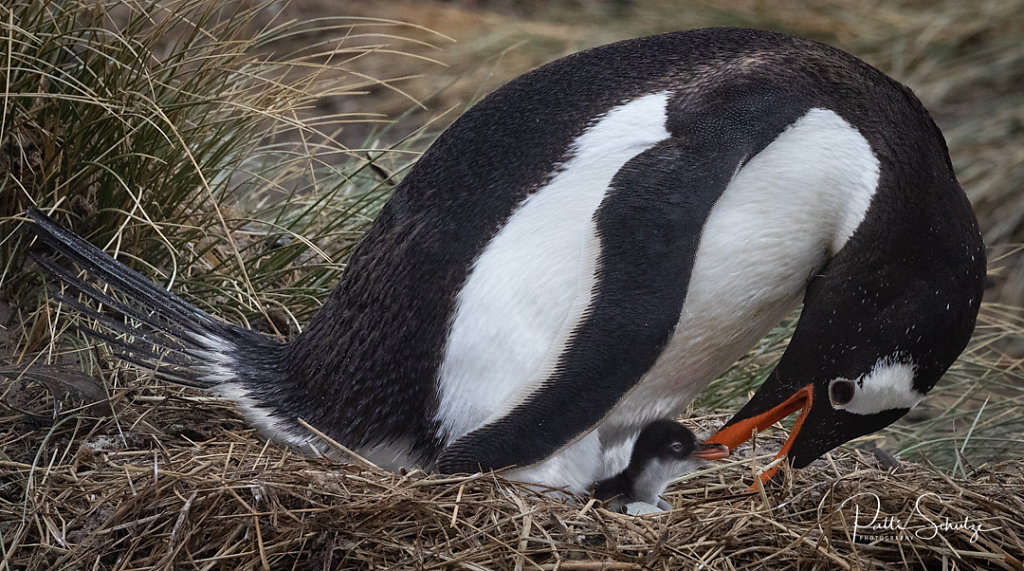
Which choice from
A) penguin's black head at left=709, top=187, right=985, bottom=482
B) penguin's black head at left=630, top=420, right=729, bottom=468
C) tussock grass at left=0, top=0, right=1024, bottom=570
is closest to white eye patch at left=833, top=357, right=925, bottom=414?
penguin's black head at left=709, top=187, right=985, bottom=482

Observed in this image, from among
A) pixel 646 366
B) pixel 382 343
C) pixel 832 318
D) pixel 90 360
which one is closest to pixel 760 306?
pixel 832 318

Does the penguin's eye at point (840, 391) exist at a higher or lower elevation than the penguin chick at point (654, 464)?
higher

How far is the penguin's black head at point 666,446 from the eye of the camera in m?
2.05

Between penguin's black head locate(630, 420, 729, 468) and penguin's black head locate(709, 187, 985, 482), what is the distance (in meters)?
0.21

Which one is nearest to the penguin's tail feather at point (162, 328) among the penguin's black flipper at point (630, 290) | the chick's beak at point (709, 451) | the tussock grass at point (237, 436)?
the tussock grass at point (237, 436)

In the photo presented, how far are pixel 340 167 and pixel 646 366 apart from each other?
164 centimetres

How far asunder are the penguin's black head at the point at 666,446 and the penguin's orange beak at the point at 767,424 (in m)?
0.06

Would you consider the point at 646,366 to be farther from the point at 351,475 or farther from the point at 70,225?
the point at 70,225

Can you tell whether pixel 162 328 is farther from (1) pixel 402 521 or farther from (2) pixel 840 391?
(2) pixel 840 391

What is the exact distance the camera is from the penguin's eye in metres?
2.02

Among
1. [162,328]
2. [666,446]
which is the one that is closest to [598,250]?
[666,446]

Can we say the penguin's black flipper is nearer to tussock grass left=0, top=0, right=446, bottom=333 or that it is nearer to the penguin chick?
the penguin chick

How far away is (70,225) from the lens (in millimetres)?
2412
